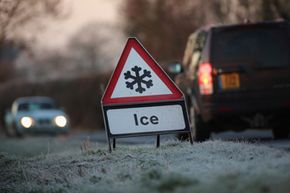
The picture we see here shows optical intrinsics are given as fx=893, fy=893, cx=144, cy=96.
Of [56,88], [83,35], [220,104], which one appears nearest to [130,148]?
[220,104]

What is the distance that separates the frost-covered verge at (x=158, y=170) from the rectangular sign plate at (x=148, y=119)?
27 centimetres

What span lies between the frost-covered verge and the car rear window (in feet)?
10.0

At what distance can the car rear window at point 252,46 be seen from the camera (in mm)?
14477

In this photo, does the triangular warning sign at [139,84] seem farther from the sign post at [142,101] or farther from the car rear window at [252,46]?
the car rear window at [252,46]

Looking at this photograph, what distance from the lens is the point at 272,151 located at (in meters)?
10.2

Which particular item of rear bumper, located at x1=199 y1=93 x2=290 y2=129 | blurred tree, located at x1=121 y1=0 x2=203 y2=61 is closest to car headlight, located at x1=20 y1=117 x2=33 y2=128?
blurred tree, located at x1=121 y1=0 x2=203 y2=61

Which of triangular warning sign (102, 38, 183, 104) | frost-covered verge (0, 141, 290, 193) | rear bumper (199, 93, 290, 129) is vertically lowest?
frost-covered verge (0, 141, 290, 193)

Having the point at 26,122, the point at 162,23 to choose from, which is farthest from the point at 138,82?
the point at 162,23

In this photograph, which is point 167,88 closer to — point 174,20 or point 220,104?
point 220,104

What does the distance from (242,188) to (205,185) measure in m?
0.37

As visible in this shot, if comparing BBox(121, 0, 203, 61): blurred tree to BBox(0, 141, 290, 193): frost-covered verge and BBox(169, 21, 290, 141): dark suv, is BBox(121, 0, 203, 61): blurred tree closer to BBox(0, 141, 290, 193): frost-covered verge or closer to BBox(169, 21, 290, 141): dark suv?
BBox(169, 21, 290, 141): dark suv

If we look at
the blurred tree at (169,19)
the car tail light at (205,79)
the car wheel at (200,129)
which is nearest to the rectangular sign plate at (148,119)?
the car tail light at (205,79)

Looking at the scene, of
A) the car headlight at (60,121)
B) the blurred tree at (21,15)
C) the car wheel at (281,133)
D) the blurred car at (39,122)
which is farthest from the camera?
the car headlight at (60,121)

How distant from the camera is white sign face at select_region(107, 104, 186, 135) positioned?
10.9 metres
